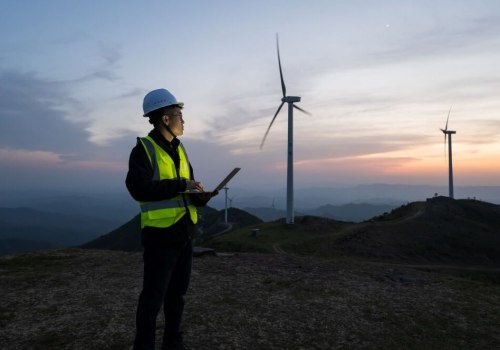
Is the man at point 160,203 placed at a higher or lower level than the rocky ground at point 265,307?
higher

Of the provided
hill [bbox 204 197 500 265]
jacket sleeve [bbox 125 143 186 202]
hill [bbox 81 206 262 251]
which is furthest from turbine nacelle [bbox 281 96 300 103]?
hill [bbox 81 206 262 251]

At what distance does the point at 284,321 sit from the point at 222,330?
1.26 meters

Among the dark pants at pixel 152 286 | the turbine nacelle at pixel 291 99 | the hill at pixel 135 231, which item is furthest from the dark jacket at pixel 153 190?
the hill at pixel 135 231

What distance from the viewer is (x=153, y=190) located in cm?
467

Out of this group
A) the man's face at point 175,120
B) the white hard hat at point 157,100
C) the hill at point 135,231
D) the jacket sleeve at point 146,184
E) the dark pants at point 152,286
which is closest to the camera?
the jacket sleeve at point 146,184

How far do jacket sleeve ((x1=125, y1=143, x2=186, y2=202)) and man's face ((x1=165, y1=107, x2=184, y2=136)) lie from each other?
2.15ft

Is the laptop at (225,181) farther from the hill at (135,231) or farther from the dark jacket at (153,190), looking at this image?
the hill at (135,231)

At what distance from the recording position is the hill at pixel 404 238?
30109 mm

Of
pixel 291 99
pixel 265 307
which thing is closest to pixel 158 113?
pixel 265 307

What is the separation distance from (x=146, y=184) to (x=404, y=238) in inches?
1239

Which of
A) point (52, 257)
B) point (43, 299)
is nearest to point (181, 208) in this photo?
point (43, 299)

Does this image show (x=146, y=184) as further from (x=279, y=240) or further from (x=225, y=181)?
(x=279, y=240)

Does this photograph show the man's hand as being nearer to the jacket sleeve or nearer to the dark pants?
the jacket sleeve

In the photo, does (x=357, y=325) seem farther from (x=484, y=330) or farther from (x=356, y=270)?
(x=356, y=270)
